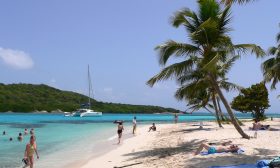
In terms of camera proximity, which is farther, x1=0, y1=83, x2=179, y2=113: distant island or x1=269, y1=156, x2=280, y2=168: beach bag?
x1=0, y1=83, x2=179, y2=113: distant island

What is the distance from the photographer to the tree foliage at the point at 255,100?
41.7m

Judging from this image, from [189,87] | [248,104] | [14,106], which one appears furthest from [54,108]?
[189,87]

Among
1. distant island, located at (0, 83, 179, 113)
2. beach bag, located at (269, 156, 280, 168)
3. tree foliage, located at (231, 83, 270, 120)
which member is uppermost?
distant island, located at (0, 83, 179, 113)

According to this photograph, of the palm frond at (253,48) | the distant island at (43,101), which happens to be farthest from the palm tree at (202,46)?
the distant island at (43,101)

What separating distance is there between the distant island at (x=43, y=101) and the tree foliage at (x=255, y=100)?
92.9m

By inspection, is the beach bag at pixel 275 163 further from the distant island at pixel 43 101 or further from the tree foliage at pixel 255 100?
the distant island at pixel 43 101

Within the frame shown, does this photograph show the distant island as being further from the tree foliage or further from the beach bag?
the beach bag

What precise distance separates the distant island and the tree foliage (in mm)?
92899

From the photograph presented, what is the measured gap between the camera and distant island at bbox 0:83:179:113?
12512 cm

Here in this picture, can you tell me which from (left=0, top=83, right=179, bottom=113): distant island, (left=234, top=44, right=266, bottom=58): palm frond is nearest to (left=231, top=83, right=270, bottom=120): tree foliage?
(left=234, top=44, right=266, bottom=58): palm frond

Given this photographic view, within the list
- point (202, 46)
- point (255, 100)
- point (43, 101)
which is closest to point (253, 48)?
point (202, 46)

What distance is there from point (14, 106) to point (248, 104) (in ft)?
324

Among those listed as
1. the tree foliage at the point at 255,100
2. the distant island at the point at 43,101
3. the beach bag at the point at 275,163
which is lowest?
the beach bag at the point at 275,163

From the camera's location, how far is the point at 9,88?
460 ft
